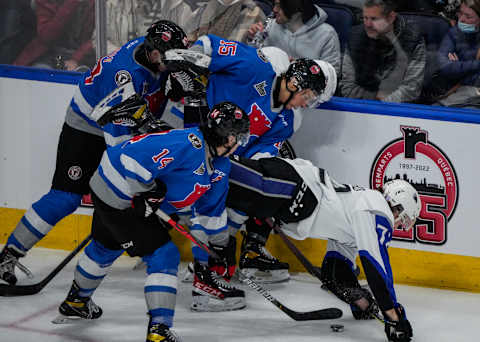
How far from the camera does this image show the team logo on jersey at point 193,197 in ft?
10.9

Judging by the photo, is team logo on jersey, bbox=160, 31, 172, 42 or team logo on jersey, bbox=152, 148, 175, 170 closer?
team logo on jersey, bbox=152, 148, 175, 170

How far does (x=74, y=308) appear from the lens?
3.62 metres

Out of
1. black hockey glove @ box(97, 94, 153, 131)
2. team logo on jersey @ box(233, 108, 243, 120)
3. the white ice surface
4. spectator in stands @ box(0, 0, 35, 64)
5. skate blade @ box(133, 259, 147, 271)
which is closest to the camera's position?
team logo on jersey @ box(233, 108, 243, 120)

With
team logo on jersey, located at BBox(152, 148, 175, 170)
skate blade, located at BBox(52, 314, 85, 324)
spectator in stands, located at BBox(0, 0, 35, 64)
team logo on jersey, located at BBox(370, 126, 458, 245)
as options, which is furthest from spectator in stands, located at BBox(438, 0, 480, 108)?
spectator in stands, located at BBox(0, 0, 35, 64)

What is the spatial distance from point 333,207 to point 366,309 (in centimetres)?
44

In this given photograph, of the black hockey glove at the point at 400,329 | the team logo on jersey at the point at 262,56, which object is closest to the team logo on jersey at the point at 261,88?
the team logo on jersey at the point at 262,56

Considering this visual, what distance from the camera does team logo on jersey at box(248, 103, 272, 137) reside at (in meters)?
4.03

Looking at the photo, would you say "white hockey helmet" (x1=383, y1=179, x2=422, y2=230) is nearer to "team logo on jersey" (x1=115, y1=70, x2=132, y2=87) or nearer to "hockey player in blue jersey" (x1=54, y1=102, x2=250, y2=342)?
"hockey player in blue jersey" (x1=54, y1=102, x2=250, y2=342)

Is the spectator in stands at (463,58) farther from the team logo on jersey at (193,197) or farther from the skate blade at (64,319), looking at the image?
the skate blade at (64,319)

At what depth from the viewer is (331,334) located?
3629 mm

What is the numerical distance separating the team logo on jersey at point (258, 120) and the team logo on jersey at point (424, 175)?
0.55m

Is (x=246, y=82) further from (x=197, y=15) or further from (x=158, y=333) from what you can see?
(x=158, y=333)

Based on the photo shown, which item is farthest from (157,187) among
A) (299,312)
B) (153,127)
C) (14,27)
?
(14,27)

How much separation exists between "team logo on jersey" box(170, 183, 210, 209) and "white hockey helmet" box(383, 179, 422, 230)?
0.76 metres
